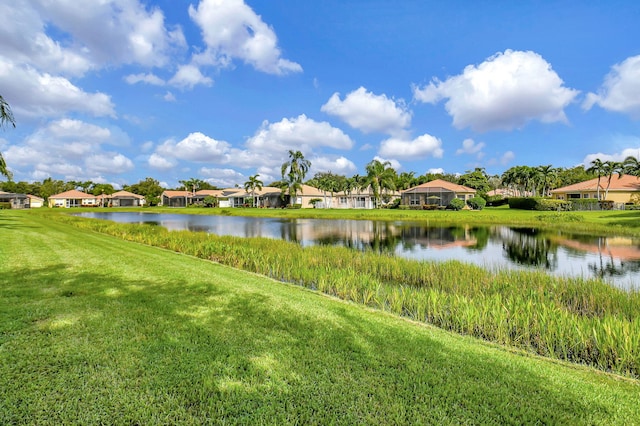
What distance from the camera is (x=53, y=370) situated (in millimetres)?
3508

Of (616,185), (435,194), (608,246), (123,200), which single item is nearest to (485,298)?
(608,246)

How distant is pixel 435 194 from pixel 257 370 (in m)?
58.9

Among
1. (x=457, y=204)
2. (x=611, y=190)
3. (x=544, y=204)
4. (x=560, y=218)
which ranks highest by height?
(x=611, y=190)

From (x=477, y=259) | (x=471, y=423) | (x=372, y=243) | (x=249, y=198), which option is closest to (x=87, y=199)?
(x=249, y=198)

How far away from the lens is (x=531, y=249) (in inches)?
726

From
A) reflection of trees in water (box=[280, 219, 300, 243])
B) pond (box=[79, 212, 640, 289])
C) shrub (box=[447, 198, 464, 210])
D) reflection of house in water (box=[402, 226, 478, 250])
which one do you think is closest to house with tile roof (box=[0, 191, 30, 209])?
reflection of trees in water (box=[280, 219, 300, 243])

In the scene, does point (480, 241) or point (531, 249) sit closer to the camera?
point (531, 249)

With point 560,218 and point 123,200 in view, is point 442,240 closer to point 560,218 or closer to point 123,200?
point 560,218

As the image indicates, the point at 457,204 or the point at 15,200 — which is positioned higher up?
the point at 15,200

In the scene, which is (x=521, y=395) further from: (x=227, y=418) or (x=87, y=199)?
(x=87, y=199)

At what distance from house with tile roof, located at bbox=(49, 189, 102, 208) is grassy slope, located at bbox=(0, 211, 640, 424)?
339 feet

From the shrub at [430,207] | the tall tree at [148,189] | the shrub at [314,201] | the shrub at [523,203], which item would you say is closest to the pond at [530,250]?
the shrub at [523,203]

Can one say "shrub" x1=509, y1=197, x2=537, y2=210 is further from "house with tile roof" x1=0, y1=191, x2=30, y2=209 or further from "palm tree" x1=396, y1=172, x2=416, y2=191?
"house with tile roof" x1=0, y1=191, x2=30, y2=209

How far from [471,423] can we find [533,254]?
16.9 meters
